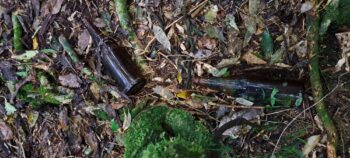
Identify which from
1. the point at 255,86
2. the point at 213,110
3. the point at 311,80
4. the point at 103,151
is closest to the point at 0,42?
the point at 103,151

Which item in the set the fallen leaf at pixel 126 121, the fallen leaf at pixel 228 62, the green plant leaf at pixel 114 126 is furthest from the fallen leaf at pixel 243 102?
the green plant leaf at pixel 114 126

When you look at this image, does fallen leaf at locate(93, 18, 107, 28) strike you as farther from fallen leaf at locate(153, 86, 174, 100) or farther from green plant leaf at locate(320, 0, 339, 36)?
green plant leaf at locate(320, 0, 339, 36)

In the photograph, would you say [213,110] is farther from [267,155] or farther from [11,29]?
[11,29]

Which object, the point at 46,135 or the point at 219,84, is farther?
the point at 46,135

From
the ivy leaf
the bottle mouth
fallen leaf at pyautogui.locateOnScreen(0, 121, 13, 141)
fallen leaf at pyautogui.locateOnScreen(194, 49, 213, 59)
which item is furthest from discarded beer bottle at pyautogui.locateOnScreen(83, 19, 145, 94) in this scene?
fallen leaf at pyautogui.locateOnScreen(0, 121, 13, 141)

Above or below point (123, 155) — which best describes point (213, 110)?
above

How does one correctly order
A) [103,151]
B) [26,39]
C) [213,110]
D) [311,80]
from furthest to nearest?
[26,39]
[103,151]
[213,110]
[311,80]

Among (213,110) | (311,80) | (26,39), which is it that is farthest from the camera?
(26,39)

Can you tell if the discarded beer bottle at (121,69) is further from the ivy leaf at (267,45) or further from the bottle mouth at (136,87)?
the ivy leaf at (267,45)
